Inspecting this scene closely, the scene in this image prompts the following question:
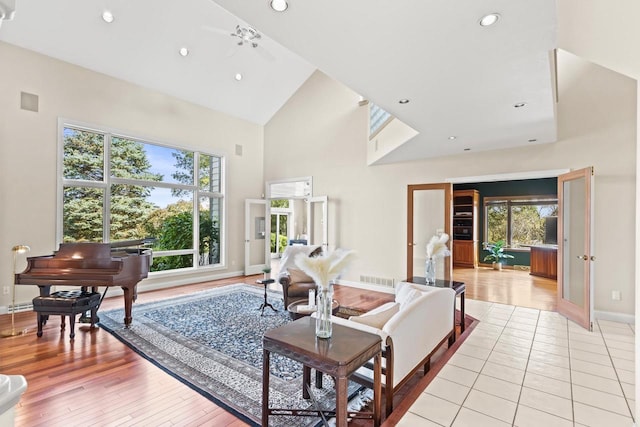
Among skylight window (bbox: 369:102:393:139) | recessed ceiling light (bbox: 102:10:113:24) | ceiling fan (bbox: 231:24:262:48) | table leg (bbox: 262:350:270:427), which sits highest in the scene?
ceiling fan (bbox: 231:24:262:48)

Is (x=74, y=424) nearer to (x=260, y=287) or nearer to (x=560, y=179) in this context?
(x=260, y=287)

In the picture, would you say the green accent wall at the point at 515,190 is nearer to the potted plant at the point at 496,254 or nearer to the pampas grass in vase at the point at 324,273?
the potted plant at the point at 496,254

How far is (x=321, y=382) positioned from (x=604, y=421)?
2.08 meters

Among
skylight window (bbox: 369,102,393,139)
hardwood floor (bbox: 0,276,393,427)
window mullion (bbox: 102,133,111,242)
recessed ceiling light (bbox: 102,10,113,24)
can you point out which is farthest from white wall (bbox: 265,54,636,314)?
hardwood floor (bbox: 0,276,393,427)

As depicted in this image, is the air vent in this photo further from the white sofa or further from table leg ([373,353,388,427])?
table leg ([373,353,388,427])

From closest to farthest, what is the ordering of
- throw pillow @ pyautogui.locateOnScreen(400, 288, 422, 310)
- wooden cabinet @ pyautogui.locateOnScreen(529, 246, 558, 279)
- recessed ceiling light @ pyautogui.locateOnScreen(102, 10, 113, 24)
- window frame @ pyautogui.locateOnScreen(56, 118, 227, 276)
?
throw pillow @ pyautogui.locateOnScreen(400, 288, 422, 310), recessed ceiling light @ pyautogui.locateOnScreen(102, 10, 113, 24), window frame @ pyautogui.locateOnScreen(56, 118, 227, 276), wooden cabinet @ pyautogui.locateOnScreen(529, 246, 558, 279)

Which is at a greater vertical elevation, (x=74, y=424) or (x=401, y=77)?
(x=401, y=77)

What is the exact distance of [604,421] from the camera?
2125 mm

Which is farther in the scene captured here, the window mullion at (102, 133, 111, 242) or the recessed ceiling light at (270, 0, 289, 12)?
the window mullion at (102, 133, 111, 242)

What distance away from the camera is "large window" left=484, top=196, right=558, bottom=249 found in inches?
341

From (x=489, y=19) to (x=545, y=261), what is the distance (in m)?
7.75

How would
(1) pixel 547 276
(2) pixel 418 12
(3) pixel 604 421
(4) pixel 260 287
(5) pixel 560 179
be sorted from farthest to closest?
1. (1) pixel 547 276
2. (4) pixel 260 287
3. (5) pixel 560 179
4. (3) pixel 604 421
5. (2) pixel 418 12

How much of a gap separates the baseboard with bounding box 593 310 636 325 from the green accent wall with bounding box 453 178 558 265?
4970 millimetres

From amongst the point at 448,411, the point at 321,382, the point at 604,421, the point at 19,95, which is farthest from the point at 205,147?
the point at 604,421
